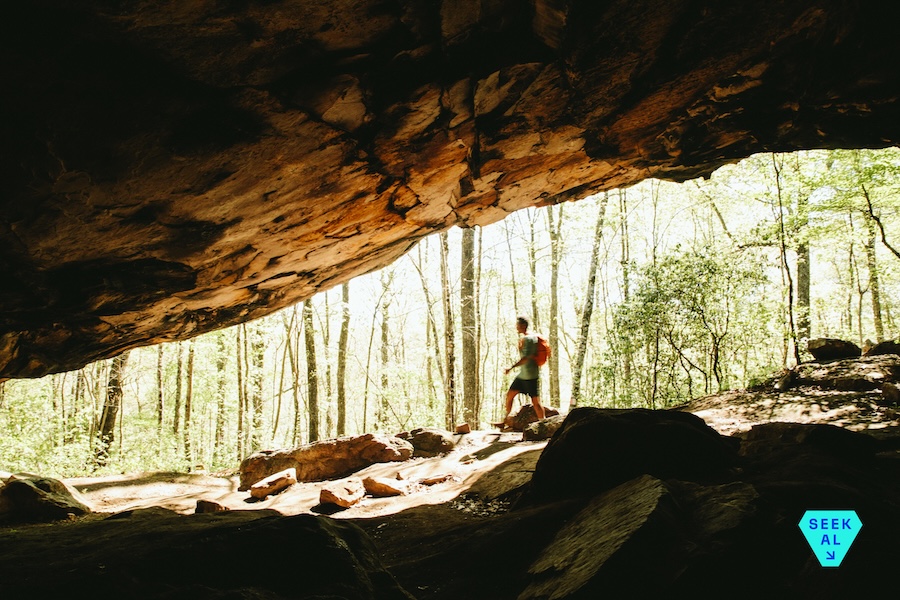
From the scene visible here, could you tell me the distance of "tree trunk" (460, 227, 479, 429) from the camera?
13344 millimetres

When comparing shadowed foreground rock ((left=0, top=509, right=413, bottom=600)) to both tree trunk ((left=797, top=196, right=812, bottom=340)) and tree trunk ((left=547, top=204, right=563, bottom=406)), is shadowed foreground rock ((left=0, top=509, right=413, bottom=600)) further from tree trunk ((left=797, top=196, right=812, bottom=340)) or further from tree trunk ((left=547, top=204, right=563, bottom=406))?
tree trunk ((left=547, top=204, right=563, bottom=406))

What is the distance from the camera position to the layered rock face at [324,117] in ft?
11.3

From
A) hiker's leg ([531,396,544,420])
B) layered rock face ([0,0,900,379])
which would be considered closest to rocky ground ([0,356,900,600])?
layered rock face ([0,0,900,379])

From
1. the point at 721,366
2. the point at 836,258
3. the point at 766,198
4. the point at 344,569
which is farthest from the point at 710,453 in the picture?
the point at 836,258

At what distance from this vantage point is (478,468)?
738 cm

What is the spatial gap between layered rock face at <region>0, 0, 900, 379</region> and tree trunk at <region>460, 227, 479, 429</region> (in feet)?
23.0

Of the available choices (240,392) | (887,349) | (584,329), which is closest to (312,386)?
(240,392)

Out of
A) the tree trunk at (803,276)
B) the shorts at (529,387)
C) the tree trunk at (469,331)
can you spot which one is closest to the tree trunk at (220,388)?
the tree trunk at (469,331)

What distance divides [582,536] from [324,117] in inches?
176

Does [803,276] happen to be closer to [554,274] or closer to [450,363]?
[554,274]

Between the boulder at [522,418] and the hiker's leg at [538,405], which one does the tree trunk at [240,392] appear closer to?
the boulder at [522,418]

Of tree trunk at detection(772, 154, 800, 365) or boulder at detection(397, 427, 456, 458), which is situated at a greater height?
tree trunk at detection(772, 154, 800, 365)

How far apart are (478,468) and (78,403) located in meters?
19.8

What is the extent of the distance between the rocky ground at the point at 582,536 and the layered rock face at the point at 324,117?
121 inches
